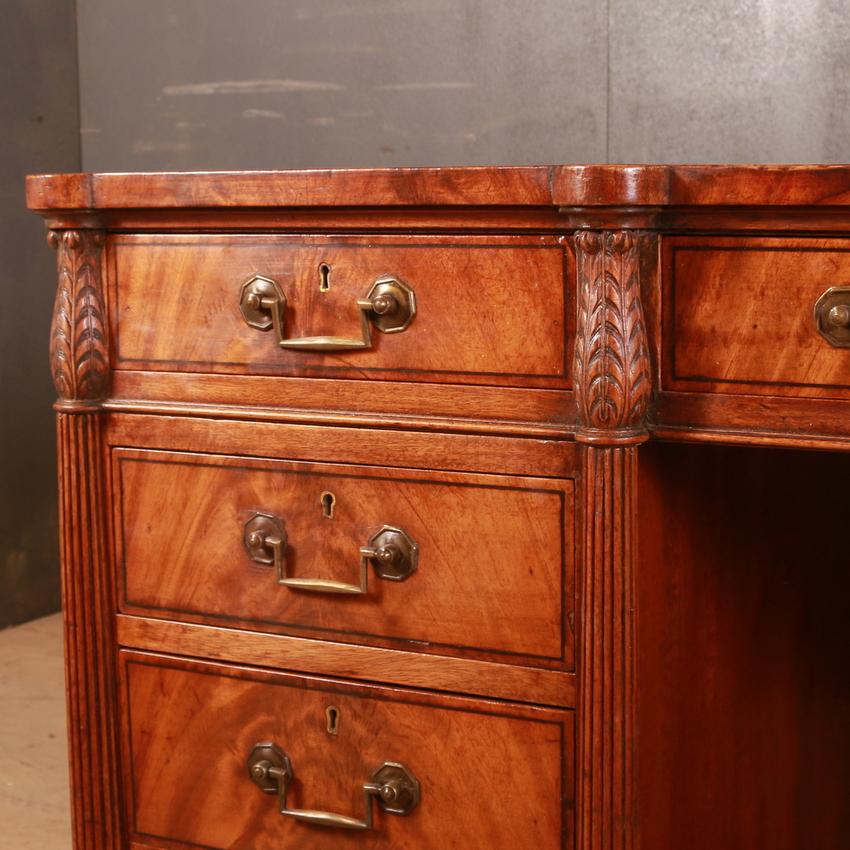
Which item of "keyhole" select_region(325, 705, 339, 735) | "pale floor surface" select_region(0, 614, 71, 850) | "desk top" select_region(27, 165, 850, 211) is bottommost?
"pale floor surface" select_region(0, 614, 71, 850)

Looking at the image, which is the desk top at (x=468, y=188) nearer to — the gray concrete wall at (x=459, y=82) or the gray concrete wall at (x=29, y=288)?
the gray concrete wall at (x=459, y=82)

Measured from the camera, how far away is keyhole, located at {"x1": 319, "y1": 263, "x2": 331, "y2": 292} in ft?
3.94

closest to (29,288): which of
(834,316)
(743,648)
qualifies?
(743,648)

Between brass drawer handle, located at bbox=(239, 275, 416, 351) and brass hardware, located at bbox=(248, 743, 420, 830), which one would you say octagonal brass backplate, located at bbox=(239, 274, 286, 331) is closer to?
brass drawer handle, located at bbox=(239, 275, 416, 351)

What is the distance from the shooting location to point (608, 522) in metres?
1.10

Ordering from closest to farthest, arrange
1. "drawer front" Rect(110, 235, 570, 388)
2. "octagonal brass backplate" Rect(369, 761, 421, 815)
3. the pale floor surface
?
"drawer front" Rect(110, 235, 570, 388) < "octagonal brass backplate" Rect(369, 761, 421, 815) < the pale floor surface

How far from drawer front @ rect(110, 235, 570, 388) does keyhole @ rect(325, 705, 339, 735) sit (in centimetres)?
33

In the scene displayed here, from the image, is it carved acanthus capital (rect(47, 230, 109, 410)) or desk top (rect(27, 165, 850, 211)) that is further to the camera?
carved acanthus capital (rect(47, 230, 109, 410))

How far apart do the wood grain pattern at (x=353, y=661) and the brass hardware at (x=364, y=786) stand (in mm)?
90

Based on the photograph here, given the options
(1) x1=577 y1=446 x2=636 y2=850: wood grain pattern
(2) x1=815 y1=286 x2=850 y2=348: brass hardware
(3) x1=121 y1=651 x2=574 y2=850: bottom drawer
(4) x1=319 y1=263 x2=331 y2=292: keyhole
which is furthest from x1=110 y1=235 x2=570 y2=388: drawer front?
(3) x1=121 y1=651 x2=574 y2=850: bottom drawer

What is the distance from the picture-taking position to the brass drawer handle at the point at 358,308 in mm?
1170

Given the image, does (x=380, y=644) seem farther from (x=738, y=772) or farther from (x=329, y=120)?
(x=329, y=120)

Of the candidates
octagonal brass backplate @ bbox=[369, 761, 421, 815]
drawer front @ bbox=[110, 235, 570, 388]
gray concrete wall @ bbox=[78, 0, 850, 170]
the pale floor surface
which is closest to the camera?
drawer front @ bbox=[110, 235, 570, 388]

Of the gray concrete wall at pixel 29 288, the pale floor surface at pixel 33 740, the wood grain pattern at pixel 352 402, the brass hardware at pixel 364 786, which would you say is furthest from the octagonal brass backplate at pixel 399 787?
the gray concrete wall at pixel 29 288
